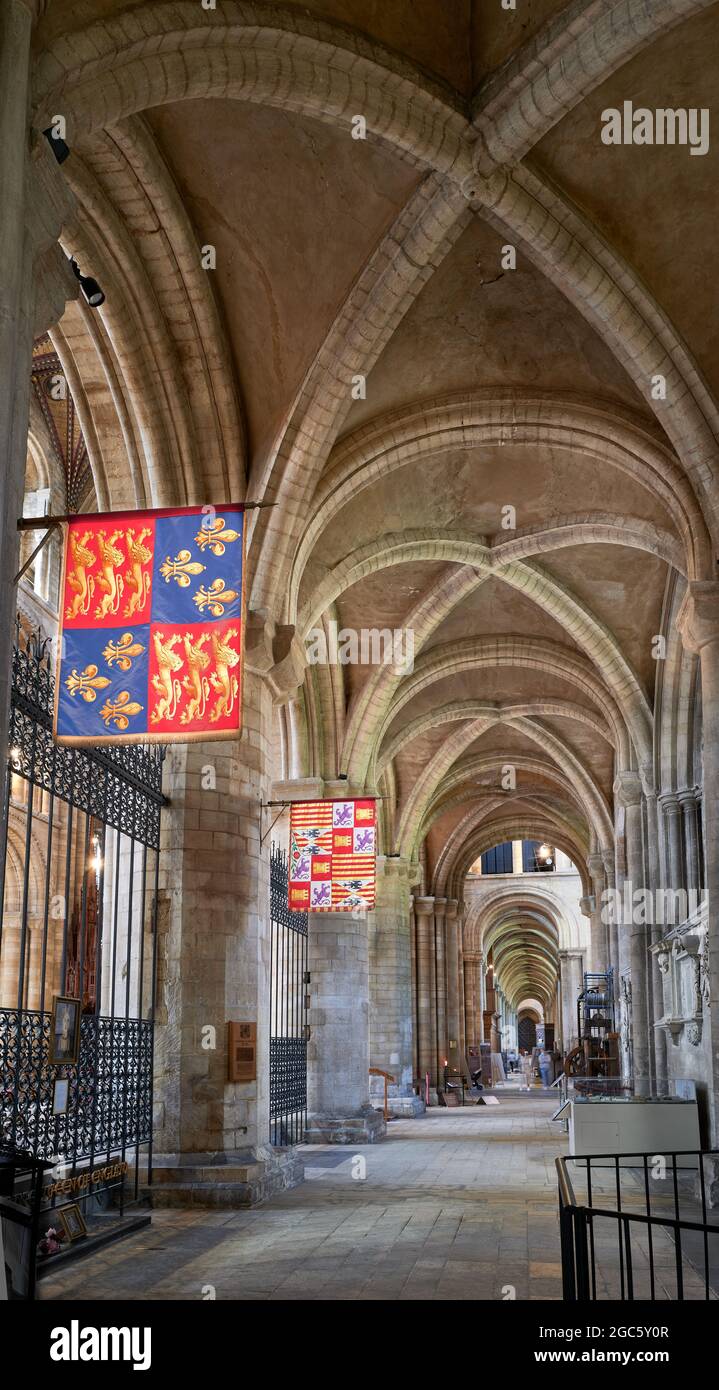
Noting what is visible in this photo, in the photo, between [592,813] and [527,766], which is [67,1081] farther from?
[527,766]

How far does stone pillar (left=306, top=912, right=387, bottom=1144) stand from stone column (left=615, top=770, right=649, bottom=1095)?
13.8ft

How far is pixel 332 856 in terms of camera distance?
16031 mm

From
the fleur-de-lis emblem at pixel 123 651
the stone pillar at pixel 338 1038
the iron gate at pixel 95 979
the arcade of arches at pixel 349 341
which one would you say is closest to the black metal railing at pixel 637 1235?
the arcade of arches at pixel 349 341

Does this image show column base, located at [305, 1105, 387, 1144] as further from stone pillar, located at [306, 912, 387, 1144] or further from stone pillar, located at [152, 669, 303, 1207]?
stone pillar, located at [152, 669, 303, 1207]

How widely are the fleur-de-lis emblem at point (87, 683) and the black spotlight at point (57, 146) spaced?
327cm

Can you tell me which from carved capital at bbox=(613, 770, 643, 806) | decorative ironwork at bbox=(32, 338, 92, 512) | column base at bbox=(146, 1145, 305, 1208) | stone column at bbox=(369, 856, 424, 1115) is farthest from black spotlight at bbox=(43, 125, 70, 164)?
stone column at bbox=(369, 856, 424, 1115)

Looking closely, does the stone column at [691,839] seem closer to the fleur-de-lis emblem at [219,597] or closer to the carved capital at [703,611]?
the carved capital at [703,611]

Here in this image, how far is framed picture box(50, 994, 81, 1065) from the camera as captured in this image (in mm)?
8648

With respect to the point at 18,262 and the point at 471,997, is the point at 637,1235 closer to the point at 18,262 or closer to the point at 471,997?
the point at 18,262

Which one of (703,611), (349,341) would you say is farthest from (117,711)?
(703,611)

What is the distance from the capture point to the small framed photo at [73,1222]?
28.6ft

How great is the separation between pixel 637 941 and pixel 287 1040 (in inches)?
231

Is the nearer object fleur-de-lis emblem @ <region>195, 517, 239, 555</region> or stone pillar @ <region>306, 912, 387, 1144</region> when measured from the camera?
fleur-de-lis emblem @ <region>195, 517, 239, 555</region>
